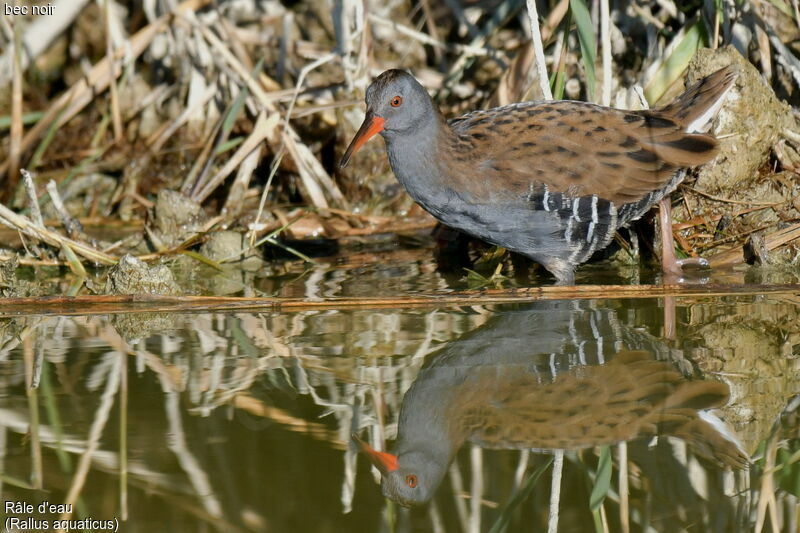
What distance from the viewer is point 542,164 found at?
12.8 ft

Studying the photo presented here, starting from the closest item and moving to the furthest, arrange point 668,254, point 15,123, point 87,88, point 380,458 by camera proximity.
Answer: point 380,458 → point 668,254 → point 15,123 → point 87,88

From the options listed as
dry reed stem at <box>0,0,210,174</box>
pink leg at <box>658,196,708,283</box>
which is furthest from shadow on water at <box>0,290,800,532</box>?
dry reed stem at <box>0,0,210,174</box>

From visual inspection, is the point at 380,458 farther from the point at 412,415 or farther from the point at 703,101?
the point at 703,101

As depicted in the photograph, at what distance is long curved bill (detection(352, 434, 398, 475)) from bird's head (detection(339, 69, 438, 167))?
1782mm

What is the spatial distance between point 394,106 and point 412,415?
170cm

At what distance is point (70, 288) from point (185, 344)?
1.29 meters

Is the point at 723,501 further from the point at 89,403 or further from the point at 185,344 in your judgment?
the point at 185,344

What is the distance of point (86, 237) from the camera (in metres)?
4.95

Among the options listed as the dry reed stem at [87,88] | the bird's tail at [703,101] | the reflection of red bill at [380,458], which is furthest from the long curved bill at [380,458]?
→ the dry reed stem at [87,88]

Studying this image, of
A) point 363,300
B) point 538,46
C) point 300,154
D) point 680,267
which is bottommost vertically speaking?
point 363,300

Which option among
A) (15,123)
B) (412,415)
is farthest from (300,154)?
(412,415)

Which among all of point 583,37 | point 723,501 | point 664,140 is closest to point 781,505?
point 723,501

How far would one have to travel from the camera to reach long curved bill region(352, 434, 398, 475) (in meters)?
2.28

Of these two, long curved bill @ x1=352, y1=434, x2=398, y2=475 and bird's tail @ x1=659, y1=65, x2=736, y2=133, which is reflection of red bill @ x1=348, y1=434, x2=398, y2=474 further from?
bird's tail @ x1=659, y1=65, x2=736, y2=133
